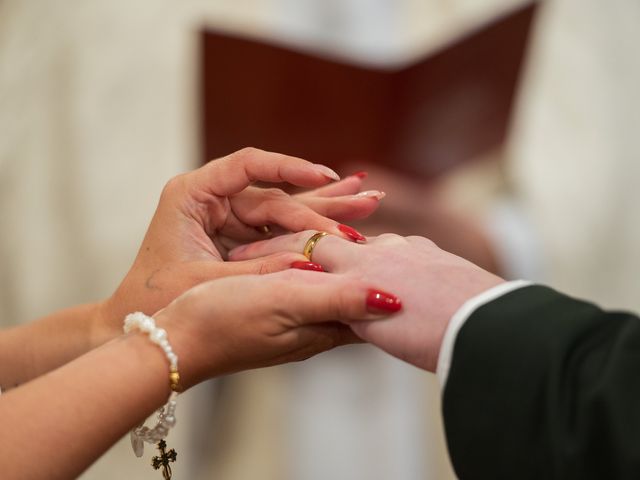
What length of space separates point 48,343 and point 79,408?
0.97 ft

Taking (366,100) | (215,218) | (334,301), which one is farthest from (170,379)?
(366,100)

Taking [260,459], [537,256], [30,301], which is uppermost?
[537,256]

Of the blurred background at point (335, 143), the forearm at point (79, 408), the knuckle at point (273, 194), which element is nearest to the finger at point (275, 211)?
the knuckle at point (273, 194)

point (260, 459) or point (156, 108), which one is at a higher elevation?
point (156, 108)

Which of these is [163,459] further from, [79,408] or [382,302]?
[382,302]

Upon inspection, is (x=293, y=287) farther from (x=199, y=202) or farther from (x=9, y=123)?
(x=9, y=123)

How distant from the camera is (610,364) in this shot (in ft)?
1.83

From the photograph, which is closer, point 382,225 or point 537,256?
point 382,225

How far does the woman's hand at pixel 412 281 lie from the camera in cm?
65

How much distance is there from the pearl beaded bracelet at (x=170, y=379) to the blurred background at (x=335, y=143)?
62cm

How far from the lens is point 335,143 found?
129 cm

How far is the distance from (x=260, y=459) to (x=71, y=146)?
763mm

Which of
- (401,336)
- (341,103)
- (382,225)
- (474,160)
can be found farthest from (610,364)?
(474,160)

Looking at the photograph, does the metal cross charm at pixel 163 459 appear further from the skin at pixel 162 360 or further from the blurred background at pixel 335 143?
the blurred background at pixel 335 143
